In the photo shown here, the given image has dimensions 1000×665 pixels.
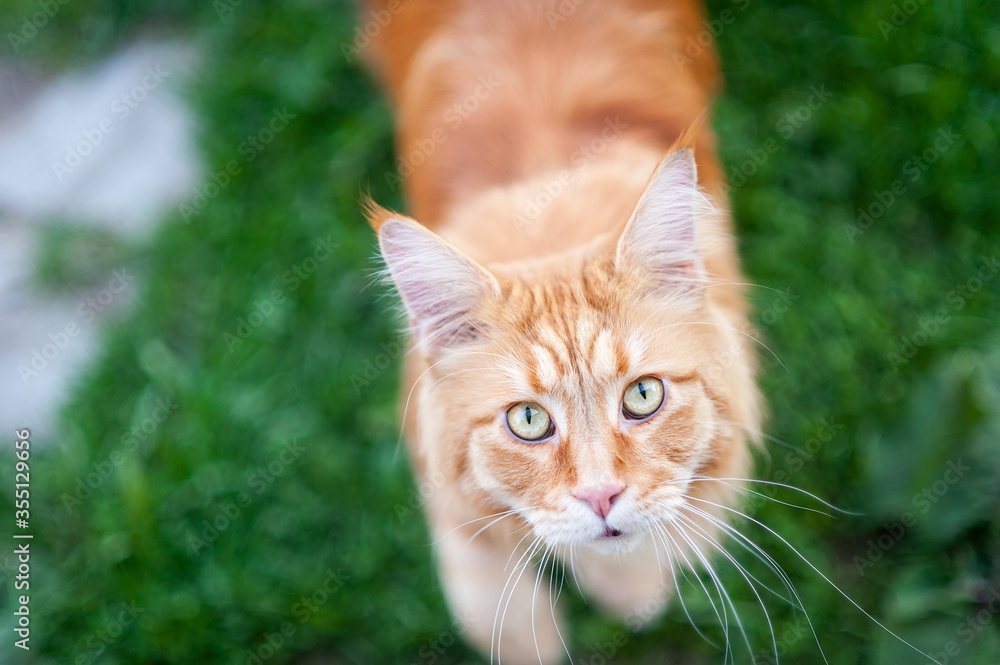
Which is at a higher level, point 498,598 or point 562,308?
point 562,308

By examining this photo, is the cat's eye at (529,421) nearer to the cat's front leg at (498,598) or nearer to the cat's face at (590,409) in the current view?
the cat's face at (590,409)

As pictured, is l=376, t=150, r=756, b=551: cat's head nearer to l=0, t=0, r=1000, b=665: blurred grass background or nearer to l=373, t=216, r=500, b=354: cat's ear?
l=373, t=216, r=500, b=354: cat's ear

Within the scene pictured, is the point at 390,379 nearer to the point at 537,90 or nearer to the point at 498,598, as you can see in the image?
the point at 498,598

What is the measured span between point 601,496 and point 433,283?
63 cm

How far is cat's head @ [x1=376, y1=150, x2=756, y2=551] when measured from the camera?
1633mm

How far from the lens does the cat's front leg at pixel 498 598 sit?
215 cm

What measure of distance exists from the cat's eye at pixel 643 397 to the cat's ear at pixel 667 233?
239mm

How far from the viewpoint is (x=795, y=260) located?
308 cm

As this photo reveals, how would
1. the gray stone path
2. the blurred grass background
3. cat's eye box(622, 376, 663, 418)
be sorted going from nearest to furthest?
cat's eye box(622, 376, 663, 418)
the blurred grass background
the gray stone path

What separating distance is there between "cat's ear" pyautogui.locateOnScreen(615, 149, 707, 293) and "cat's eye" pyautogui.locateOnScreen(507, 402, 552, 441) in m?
0.40

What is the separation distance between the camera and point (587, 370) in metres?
1.66

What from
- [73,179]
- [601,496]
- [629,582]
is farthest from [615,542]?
[73,179]

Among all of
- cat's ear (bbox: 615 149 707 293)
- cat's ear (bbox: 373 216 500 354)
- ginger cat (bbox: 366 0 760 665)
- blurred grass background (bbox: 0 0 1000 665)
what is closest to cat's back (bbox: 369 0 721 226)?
ginger cat (bbox: 366 0 760 665)

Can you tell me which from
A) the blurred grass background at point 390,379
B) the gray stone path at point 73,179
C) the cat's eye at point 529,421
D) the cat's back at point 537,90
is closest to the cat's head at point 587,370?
the cat's eye at point 529,421
